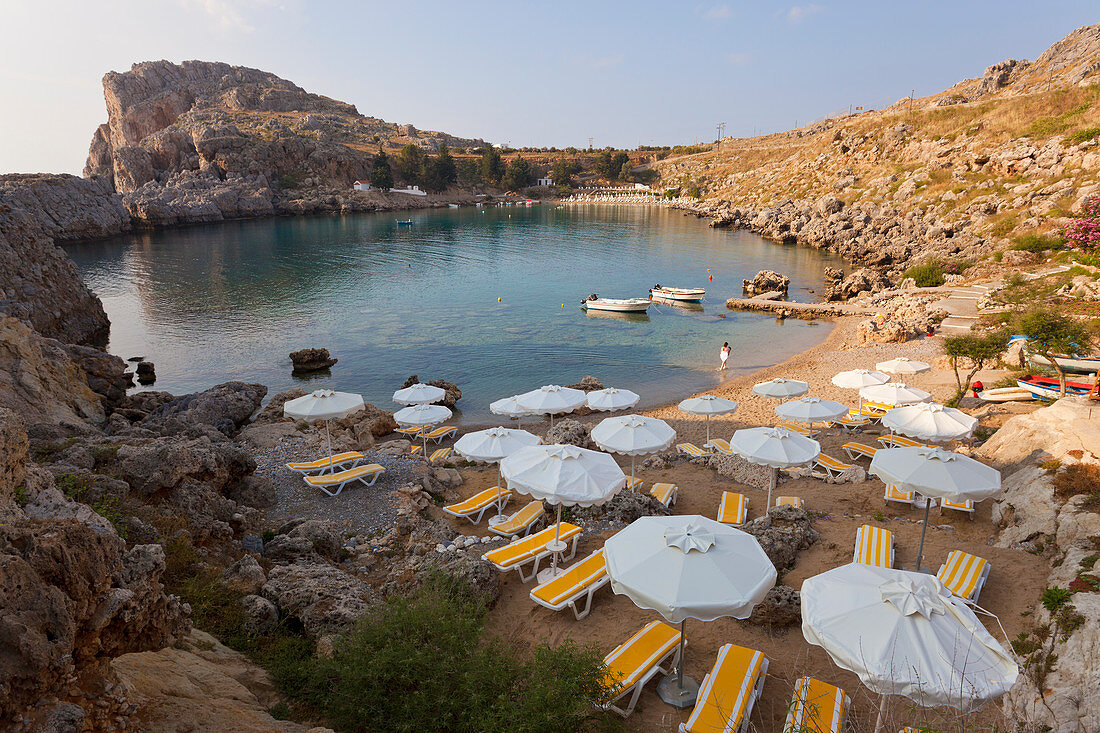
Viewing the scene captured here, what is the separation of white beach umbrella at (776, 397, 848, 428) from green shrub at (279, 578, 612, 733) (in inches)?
381

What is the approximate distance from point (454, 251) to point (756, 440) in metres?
59.6

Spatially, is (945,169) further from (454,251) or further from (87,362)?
(87,362)

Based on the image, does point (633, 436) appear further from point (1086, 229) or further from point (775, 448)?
point (1086, 229)

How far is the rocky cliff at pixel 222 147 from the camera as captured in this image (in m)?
93.1

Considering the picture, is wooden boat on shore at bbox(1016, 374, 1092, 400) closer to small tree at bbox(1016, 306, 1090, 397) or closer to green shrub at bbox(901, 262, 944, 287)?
small tree at bbox(1016, 306, 1090, 397)

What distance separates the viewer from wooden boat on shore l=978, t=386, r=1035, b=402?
16.1 metres

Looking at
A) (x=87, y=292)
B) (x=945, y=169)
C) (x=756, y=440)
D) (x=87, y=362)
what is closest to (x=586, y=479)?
(x=756, y=440)

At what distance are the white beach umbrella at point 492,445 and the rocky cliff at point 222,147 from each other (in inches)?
3749

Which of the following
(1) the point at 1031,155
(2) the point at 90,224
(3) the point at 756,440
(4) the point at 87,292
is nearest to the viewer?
(3) the point at 756,440

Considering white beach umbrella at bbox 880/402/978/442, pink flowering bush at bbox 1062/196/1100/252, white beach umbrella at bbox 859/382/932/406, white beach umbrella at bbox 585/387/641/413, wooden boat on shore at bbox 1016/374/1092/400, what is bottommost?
white beach umbrella at bbox 585/387/641/413

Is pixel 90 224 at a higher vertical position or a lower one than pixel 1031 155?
lower

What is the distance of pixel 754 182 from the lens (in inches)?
4274

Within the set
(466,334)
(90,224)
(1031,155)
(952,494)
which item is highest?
(1031,155)

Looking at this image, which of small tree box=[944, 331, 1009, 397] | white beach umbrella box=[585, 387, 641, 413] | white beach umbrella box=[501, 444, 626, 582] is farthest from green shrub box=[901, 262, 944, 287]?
white beach umbrella box=[501, 444, 626, 582]
